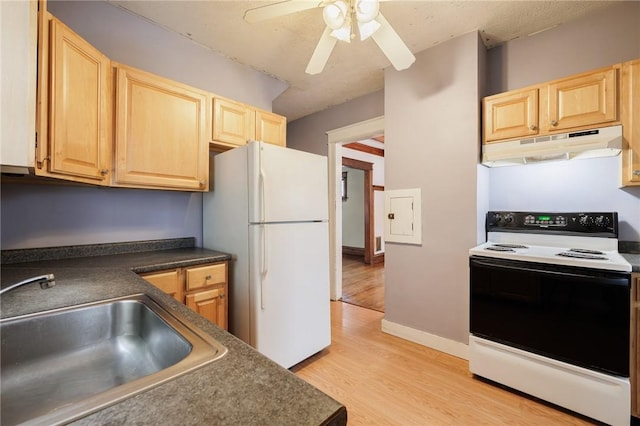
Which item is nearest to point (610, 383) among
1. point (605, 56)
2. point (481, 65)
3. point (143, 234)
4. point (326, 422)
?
point (326, 422)

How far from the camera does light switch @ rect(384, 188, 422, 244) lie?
7.87 ft

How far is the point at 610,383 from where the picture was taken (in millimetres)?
1424

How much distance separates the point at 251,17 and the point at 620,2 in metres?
2.40

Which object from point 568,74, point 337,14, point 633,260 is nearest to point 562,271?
point 633,260

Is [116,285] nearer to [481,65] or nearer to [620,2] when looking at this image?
[481,65]

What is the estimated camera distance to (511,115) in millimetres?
1978

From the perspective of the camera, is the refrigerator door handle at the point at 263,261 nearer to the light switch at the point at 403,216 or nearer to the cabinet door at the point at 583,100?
the light switch at the point at 403,216

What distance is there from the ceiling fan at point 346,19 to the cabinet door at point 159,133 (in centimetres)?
80

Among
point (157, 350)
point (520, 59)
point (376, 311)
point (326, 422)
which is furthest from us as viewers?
point (376, 311)

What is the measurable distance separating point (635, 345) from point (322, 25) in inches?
107

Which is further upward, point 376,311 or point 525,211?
point 525,211

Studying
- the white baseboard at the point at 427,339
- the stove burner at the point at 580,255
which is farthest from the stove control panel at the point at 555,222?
the white baseboard at the point at 427,339

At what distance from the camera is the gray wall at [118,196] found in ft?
5.24

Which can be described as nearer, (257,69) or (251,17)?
(251,17)
